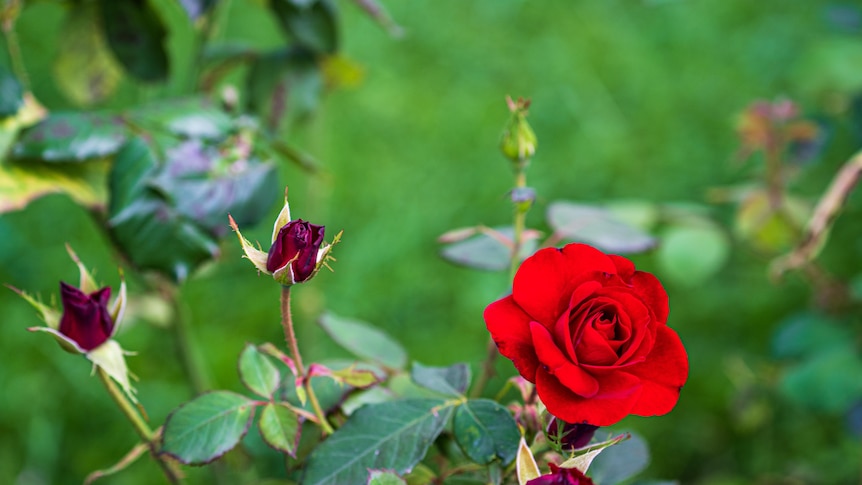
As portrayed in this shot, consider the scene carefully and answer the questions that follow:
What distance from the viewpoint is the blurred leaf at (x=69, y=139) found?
77 cm

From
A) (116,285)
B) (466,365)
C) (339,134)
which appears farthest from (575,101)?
(466,365)

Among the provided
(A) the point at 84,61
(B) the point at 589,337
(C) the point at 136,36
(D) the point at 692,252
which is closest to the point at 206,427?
(B) the point at 589,337

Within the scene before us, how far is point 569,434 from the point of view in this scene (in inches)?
19.7

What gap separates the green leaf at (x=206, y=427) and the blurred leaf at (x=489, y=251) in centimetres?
24

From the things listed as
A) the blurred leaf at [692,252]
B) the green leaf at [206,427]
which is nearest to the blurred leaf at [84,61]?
the green leaf at [206,427]

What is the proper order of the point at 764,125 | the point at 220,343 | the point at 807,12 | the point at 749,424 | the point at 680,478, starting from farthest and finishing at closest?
1. the point at 807,12
2. the point at 220,343
3. the point at 680,478
4. the point at 749,424
5. the point at 764,125

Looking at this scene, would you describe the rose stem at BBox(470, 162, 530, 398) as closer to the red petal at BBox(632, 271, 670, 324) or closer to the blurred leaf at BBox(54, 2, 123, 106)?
the red petal at BBox(632, 271, 670, 324)

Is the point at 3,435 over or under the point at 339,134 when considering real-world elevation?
under

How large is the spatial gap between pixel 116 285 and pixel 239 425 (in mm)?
1114

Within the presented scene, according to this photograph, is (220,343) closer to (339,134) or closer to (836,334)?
(339,134)

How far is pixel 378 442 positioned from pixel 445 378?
0.23 feet

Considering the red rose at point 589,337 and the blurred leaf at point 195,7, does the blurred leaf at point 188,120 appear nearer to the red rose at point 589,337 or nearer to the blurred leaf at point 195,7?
the blurred leaf at point 195,7

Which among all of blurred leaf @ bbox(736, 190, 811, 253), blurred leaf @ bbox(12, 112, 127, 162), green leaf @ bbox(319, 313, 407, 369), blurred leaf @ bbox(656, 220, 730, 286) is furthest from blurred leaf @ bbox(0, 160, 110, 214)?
blurred leaf @ bbox(736, 190, 811, 253)

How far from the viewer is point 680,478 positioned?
4.61ft
